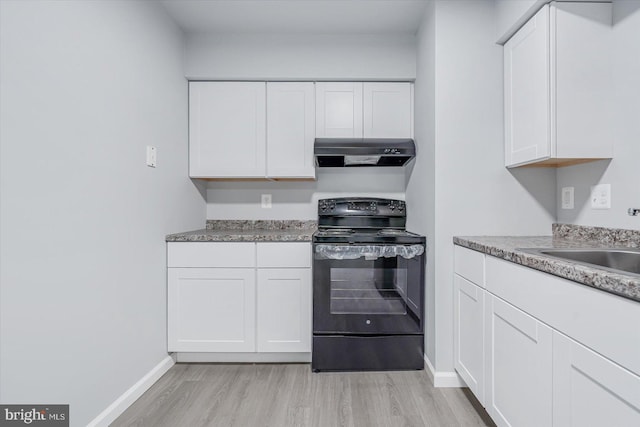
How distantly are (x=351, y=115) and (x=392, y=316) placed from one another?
1494 millimetres

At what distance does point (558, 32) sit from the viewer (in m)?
1.57

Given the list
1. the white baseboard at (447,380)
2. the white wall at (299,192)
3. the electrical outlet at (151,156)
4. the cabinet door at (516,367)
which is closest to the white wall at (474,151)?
the white baseboard at (447,380)

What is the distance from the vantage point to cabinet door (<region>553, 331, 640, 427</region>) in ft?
2.65

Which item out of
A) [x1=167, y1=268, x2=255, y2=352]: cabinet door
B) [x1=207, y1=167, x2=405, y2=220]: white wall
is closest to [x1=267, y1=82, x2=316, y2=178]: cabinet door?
[x1=207, y1=167, x2=405, y2=220]: white wall

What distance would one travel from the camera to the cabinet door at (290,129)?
2.55 meters

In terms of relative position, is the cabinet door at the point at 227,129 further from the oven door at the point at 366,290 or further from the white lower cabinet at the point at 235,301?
the oven door at the point at 366,290

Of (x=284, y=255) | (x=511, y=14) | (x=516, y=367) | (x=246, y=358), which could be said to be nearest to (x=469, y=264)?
(x=516, y=367)

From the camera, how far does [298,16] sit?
7.39 ft

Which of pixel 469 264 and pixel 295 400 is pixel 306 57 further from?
pixel 295 400

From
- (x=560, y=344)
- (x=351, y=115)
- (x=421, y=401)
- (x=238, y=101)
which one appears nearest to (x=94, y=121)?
(x=238, y=101)

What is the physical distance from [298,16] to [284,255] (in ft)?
5.32

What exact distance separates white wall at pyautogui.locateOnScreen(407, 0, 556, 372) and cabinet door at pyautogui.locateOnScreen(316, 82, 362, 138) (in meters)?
0.70

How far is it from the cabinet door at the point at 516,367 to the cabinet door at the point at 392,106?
1.46 metres

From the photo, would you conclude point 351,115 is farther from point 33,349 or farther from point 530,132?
point 33,349
